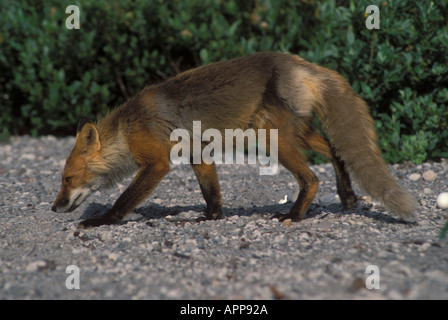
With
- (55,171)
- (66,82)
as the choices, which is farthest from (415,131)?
(66,82)

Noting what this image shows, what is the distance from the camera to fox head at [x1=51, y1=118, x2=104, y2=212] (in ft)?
15.4

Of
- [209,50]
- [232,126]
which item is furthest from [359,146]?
[209,50]

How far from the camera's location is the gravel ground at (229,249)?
9.80 ft

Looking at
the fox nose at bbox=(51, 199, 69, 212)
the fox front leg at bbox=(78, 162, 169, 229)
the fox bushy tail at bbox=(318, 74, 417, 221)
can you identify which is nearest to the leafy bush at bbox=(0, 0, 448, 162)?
the fox bushy tail at bbox=(318, 74, 417, 221)

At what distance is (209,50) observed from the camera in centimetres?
794

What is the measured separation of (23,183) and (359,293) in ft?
16.5

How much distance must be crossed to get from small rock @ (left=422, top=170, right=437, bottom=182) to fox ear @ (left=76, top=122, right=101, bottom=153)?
3718 mm

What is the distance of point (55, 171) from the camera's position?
716 centimetres

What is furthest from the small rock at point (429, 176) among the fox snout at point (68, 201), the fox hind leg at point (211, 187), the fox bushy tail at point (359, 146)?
the fox snout at point (68, 201)

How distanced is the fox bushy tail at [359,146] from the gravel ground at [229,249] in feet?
0.95

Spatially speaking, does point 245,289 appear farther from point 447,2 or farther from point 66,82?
point 66,82

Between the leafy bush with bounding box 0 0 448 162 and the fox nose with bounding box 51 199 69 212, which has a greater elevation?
the leafy bush with bounding box 0 0 448 162

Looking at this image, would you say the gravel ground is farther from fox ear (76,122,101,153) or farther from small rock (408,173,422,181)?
fox ear (76,122,101,153)

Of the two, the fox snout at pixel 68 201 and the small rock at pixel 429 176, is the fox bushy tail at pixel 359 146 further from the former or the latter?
the fox snout at pixel 68 201
